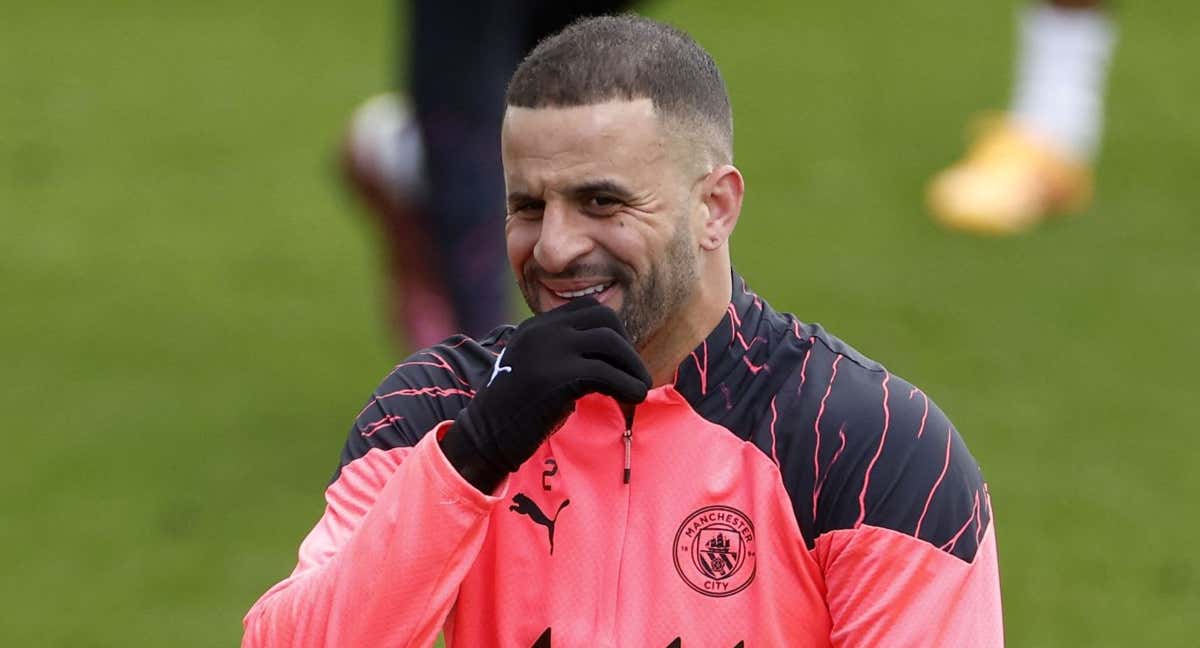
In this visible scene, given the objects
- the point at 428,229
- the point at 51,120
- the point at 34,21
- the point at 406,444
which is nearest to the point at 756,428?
the point at 406,444

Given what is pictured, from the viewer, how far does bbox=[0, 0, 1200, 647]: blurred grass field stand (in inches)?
239

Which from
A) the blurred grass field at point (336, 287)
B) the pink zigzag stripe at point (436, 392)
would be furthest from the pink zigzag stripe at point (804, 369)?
the blurred grass field at point (336, 287)

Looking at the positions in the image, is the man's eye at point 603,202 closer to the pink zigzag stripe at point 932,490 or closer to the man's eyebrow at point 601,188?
the man's eyebrow at point 601,188

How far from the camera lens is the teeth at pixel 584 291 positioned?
9.52 ft

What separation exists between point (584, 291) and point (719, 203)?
27cm

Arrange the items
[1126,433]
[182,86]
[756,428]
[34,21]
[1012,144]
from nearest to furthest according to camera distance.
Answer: [756,428], [1126,433], [1012,144], [182,86], [34,21]

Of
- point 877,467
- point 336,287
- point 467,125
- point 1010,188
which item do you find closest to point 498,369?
point 877,467

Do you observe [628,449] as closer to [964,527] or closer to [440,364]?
[440,364]

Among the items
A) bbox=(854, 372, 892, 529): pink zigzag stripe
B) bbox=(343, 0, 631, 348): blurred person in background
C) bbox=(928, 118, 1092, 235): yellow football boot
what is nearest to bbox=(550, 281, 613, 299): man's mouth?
bbox=(854, 372, 892, 529): pink zigzag stripe

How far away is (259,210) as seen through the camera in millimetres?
8953

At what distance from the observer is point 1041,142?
8.86 meters

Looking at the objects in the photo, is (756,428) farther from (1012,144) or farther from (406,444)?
(1012,144)

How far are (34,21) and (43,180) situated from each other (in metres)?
2.69

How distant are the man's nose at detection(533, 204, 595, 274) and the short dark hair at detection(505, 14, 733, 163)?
0.15m
